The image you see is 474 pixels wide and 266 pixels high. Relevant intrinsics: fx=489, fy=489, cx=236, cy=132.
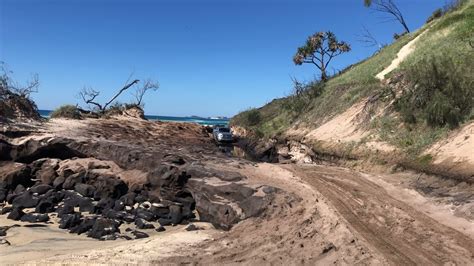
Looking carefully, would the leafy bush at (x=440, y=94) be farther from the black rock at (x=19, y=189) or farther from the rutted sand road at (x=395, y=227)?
the black rock at (x=19, y=189)

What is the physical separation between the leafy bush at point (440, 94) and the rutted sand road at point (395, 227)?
475 centimetres

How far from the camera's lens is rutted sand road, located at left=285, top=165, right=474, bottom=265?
29.2ft

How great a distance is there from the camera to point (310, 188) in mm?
13438

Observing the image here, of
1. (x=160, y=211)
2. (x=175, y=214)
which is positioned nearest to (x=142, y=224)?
(x=175, y=214)

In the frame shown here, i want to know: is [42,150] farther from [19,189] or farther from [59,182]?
[19,189]

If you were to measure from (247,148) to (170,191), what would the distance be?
62.3ft

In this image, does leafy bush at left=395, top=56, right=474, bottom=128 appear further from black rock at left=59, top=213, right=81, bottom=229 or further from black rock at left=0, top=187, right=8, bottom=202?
black rock at left=0, top=187, right=8, bottom=202

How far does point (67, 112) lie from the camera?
30.3m

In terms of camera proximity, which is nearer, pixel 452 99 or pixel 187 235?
pixel 187 235

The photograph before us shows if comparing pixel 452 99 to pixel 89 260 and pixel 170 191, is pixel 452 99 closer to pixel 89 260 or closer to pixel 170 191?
pixel 170 191

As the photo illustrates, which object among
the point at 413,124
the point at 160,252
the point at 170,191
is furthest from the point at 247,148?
the point at 160,252

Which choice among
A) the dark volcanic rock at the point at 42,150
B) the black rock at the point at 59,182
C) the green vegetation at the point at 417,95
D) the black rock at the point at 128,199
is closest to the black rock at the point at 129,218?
the black rock at the point at 128,199

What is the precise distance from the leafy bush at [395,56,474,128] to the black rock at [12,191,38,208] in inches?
557

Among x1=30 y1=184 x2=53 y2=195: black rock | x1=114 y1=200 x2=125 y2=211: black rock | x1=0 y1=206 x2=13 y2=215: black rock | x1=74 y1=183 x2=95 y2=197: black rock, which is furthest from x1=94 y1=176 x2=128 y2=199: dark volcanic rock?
x1=0 y1=206 x2=13 y2=215: black rock
